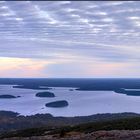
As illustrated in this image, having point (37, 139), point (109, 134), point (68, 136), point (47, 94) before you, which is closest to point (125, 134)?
point (109, 134)

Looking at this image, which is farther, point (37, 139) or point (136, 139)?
point (37, 139)

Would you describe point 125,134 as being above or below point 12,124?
above

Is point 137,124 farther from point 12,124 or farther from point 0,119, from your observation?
point 0,119

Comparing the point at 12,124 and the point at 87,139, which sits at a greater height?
the point at 87,139

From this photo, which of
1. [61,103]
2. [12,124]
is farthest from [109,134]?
[61,103]

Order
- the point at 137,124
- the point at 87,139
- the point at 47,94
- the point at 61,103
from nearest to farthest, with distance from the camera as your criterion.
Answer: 1. the point at 87,139
2. the point at 137,124
3. the point at 61,103
4. the point at 47,94

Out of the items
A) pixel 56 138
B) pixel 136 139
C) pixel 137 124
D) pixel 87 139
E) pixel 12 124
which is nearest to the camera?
pixel 136 139

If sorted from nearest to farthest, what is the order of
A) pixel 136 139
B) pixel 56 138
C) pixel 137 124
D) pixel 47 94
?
pixel 136 139, pixel 56 138, pixel 137 124, pixel 47 94

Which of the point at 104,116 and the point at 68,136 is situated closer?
the point at 68,136

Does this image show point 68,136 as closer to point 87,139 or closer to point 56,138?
point 56,138
